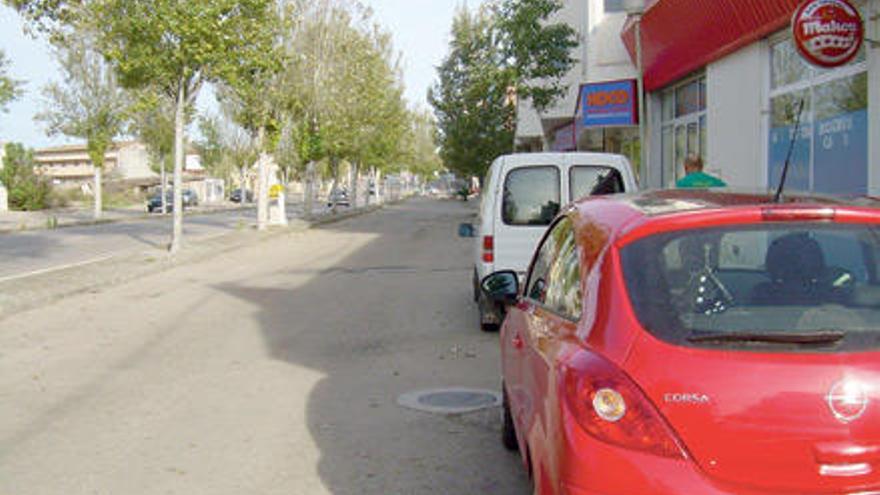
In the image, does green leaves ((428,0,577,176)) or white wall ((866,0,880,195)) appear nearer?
white wall ((866,0,880,195))

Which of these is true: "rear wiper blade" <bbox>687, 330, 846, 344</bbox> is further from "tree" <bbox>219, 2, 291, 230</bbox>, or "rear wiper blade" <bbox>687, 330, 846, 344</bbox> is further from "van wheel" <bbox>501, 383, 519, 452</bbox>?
"tree" <bbox>219, 2, 291, 230</bbox>

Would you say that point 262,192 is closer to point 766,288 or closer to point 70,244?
point 70,244

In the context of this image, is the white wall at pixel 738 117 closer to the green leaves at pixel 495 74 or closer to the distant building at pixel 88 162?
the green leaves at pixel 495 74

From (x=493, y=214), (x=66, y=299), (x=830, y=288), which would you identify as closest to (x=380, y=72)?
(x=66, y=299)

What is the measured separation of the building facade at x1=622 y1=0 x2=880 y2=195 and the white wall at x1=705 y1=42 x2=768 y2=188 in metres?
0.02

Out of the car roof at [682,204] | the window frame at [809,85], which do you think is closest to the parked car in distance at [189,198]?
the window frame at [809,85]

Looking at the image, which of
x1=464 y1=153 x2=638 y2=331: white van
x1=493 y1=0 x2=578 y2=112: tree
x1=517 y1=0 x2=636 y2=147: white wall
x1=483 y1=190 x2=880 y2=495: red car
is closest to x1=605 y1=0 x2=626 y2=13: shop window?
x1=517 y1=0 x2=636 y2=147: white wall

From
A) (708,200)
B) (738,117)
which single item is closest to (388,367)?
(708,200)

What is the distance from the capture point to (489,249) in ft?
33.0

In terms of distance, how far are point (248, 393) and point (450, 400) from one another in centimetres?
162

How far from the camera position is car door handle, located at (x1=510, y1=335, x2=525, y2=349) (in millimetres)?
4398

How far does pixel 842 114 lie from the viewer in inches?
479

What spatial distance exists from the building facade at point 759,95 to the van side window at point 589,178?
2641mm

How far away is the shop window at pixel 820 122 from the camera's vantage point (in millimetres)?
11695
